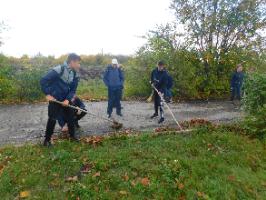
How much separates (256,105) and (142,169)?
4416mm

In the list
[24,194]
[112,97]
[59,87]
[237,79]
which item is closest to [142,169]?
[24,194]

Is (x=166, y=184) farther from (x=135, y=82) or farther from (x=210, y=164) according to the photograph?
(x=135, y=82)

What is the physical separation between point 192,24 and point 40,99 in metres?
8.16

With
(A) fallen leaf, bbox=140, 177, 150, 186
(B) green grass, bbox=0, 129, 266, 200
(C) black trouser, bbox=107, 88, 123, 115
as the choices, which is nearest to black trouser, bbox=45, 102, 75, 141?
(B) green grass, bbox=0, 129, 266, 200

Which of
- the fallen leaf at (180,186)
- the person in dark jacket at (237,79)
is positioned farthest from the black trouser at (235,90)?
the fallen leaf at (180,186)

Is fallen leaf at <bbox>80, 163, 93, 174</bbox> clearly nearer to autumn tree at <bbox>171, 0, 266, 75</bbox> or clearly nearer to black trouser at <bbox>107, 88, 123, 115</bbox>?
black trouser at <bbox>107, 88, 123, 115</bbox>

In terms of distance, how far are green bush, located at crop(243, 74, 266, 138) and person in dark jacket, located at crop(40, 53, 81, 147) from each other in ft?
15.9

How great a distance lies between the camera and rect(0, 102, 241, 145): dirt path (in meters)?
10.7

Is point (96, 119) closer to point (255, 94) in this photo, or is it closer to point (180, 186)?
point (255, 94)

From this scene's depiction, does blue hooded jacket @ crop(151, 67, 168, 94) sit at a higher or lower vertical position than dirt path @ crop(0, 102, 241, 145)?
higher

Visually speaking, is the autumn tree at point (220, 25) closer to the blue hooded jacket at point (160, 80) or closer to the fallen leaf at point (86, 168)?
the blue hooded jacket at point (160, 80)

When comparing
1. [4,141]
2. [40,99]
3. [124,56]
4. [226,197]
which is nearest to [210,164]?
[226,197]

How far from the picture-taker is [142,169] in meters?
7.60

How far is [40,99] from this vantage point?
18031 millimetres
